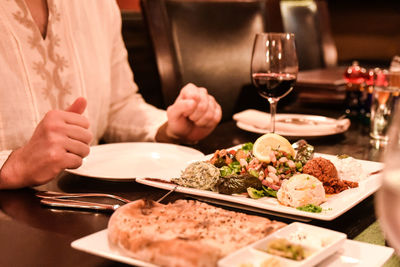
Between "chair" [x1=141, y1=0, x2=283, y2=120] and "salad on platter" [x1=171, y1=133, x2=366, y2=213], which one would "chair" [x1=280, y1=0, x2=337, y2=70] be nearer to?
"chair" [x1=141, y1=0, x2=283, y2=120]

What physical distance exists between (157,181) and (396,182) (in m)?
0.69

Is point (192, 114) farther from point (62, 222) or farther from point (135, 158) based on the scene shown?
point (62, 222)

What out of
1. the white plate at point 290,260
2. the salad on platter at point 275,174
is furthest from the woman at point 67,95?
the white plate at point 290,260

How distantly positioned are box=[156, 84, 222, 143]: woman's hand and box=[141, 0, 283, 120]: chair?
58 centimetres

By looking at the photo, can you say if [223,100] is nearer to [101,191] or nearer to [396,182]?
[101,191]

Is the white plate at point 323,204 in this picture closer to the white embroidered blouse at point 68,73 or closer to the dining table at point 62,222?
the dining table at point 62,222

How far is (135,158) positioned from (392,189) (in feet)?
3.28

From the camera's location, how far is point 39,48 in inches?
62.8

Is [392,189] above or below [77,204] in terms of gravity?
above

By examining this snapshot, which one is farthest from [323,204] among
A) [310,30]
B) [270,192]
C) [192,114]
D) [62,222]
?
[310,30]

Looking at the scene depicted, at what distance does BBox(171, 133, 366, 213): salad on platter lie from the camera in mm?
928

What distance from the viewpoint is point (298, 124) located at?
1.69 metres

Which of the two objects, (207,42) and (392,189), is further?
(207,42)

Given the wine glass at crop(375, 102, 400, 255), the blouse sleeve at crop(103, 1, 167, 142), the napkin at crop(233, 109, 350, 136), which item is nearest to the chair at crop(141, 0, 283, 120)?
the blouse sleeve at crop(103, 1, 167, 142)
